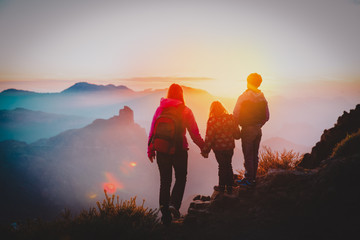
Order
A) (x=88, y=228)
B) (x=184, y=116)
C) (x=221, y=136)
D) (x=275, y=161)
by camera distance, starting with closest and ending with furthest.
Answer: (x=88, y=228)
(x=184, y=116)
(x=221, y=136)
(x=275, y=161)

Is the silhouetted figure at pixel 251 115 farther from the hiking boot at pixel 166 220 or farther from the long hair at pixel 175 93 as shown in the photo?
the hiking boot at pixel 166 220

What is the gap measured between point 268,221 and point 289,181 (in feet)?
4.30

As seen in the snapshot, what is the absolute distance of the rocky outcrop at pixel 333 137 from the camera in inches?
272

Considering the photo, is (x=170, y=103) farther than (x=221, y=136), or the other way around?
(x=221, y=136)


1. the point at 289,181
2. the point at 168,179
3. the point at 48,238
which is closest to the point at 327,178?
the point at 289,181

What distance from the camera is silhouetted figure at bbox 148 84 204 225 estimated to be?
3863 millimetres

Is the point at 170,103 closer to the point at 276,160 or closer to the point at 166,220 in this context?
the point at 166,220

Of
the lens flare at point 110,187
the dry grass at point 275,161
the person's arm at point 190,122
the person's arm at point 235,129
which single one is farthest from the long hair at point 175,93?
the lens flare at point 110,187

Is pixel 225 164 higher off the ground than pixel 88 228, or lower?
higher

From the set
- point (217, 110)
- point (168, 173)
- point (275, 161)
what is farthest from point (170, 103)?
point (275, 161)

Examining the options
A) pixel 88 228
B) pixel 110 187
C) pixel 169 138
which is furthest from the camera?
pixel 110 187

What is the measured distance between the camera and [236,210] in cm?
436

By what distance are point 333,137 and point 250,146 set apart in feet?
13.0

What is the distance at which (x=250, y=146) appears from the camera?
5004 millimetres
